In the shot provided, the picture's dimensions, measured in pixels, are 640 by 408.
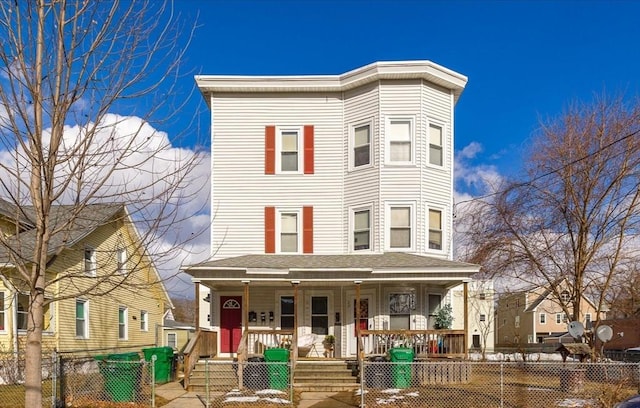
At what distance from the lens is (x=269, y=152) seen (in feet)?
64.4

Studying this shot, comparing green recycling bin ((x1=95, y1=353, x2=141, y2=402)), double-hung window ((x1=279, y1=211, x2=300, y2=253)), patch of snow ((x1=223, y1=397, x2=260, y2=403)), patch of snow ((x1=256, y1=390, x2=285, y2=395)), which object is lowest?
patch of snow ((x1=256, y1=390, x2=285, y2=395))

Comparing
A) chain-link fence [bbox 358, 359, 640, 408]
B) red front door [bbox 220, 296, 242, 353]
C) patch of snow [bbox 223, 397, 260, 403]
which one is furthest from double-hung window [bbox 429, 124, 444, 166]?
patch of snow [bbox 223, 397, 260, 403]

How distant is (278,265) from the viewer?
1686 centimetres

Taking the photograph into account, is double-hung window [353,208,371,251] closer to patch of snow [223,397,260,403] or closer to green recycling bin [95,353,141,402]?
patch of snow [223,397,260,403]

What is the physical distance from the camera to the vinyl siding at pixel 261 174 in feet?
63.6

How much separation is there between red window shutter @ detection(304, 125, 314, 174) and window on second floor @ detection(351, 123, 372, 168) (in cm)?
136

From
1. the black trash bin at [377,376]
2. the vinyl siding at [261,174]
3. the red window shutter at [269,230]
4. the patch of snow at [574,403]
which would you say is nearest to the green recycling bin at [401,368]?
the black trash bin at [377,376]

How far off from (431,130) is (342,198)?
3.58 meters

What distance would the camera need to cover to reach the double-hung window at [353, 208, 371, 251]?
18844 millimetres

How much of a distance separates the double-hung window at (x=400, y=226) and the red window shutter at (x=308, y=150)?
303cm

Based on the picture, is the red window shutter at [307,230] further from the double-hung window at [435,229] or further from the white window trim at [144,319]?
the white window trim at [144,319]

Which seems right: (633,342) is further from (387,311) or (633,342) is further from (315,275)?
(315,275)

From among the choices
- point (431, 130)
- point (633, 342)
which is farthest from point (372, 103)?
point (633, 342)

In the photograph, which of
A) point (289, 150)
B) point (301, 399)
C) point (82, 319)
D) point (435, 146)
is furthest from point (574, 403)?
point (82, 319)
